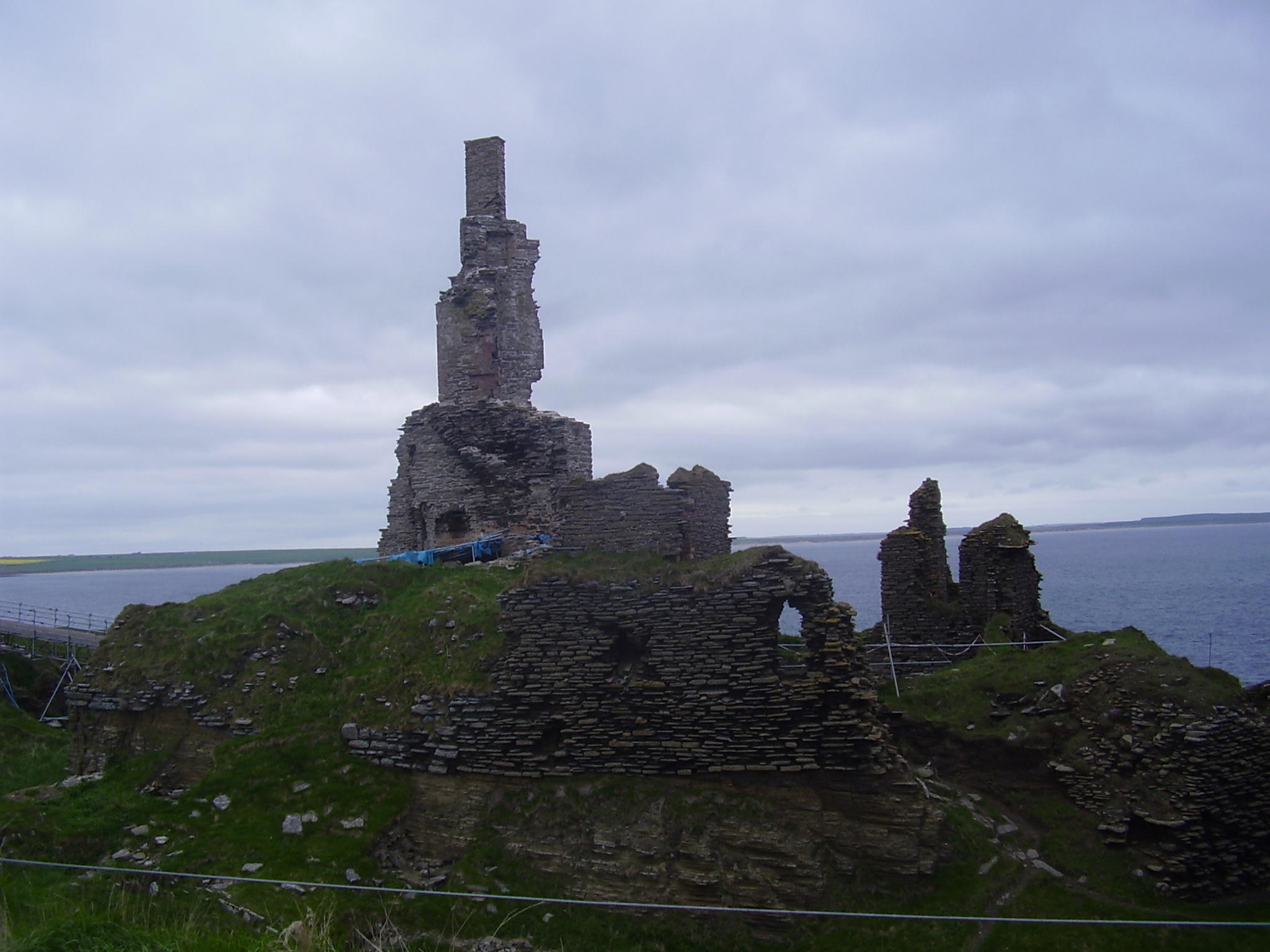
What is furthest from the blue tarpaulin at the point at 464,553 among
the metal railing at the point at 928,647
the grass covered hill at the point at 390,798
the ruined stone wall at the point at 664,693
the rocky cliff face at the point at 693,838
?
the metal railing at the point at 928,647

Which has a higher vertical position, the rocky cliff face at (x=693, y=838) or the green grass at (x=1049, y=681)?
the green grass at (x=1049, y=681)

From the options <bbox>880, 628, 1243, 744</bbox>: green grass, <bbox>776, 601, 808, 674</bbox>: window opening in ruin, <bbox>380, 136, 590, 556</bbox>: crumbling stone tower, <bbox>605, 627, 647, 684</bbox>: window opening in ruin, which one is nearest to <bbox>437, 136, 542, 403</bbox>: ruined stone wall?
<bbox>380, 136, 590, 556</bbox>: crumbling stone tower

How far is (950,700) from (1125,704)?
313 cm

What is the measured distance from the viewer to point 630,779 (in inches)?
545

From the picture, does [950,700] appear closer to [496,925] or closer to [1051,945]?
[1051,945]

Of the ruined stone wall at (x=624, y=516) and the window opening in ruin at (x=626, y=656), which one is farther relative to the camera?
the ruined stone wall at (x=624, y=516)

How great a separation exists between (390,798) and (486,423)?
356 inches

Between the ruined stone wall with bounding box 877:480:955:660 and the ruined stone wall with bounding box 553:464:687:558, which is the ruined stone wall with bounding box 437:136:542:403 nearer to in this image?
the ruined stone wall with bounding box 553:464:687:558

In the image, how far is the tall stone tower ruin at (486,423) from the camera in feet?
67.0

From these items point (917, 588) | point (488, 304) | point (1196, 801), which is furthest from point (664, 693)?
point (488, 304)

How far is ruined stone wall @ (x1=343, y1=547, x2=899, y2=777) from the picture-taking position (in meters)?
13.5

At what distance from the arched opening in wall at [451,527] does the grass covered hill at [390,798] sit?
89.5 inches

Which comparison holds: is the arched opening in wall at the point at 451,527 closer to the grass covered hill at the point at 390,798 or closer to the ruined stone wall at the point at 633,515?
the grass covered hill at the point at 390,798

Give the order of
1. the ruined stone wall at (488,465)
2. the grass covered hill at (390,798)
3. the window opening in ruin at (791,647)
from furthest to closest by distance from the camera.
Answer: the ruined stone wall at (488,465) → the window opening in ruin at (791,647) → the grass covered hill at (390,798)
